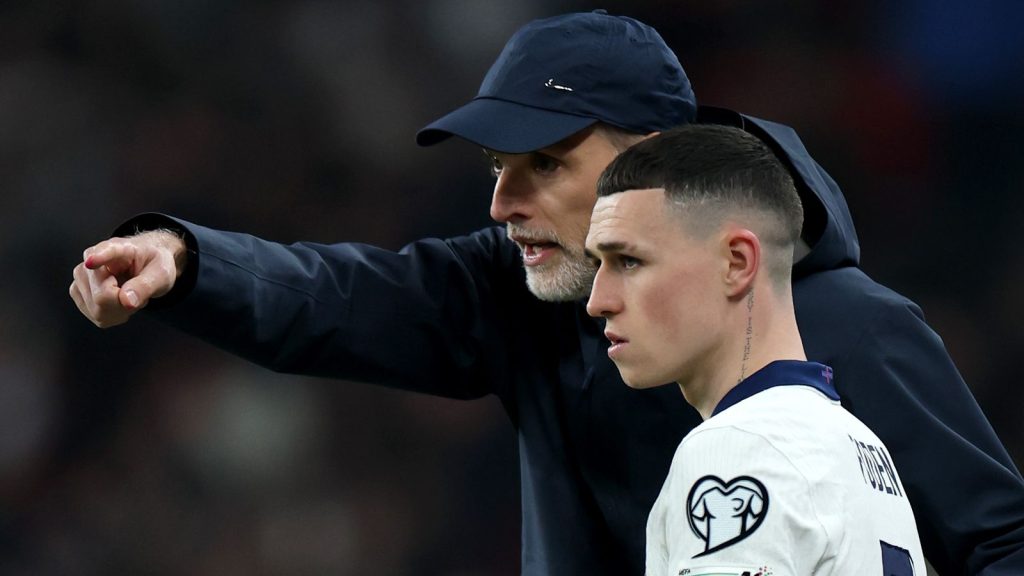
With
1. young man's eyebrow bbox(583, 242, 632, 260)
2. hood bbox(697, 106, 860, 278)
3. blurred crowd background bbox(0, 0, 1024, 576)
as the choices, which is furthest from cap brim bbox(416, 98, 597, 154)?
blurred crowd background bbox(0, 0, 1024, 576)

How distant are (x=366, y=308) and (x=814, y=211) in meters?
0.69

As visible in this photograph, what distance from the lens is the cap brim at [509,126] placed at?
187 centimetres

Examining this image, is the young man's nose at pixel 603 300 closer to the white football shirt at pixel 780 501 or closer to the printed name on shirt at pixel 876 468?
the white football shirt at pixel 780 501

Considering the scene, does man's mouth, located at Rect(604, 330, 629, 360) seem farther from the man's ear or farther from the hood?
the hood

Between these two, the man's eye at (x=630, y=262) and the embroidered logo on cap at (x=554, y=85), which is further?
the embroidered logo on cap at (x=554, y=85)

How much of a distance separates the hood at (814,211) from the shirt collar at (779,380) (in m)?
0.46

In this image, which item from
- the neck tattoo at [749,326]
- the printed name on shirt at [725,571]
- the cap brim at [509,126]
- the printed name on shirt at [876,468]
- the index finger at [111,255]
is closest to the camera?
the printed name on shirt at [725,571]

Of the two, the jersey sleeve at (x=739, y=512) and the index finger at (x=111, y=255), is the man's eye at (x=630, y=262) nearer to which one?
the jersey sleeve at (x=739, y=512)

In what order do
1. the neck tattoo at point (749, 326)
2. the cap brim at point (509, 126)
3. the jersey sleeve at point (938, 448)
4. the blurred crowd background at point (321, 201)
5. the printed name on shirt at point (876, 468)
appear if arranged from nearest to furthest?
1. the printed name on shirt at point (876, 468)
2. the neck tattoo at point (749, 326)
3. the jersey sleeve at point (938, 448)
4. the cap brim at point (509, 126)
5. the blurred crowd background at point (321, 201)

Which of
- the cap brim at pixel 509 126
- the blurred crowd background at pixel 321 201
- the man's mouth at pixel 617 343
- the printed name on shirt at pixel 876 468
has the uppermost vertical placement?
the cap brim at pixel 509 126

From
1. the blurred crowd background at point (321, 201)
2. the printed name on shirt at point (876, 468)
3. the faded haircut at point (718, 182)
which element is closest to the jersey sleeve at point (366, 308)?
the faded haircut at point (718, 182)

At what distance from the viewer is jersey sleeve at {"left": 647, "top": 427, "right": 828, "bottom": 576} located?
3.99ft

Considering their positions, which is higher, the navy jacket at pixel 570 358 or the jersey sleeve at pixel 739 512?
the jersey sleeve at pixel 739 512

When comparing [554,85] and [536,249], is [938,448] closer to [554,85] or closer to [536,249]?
[536,249]
